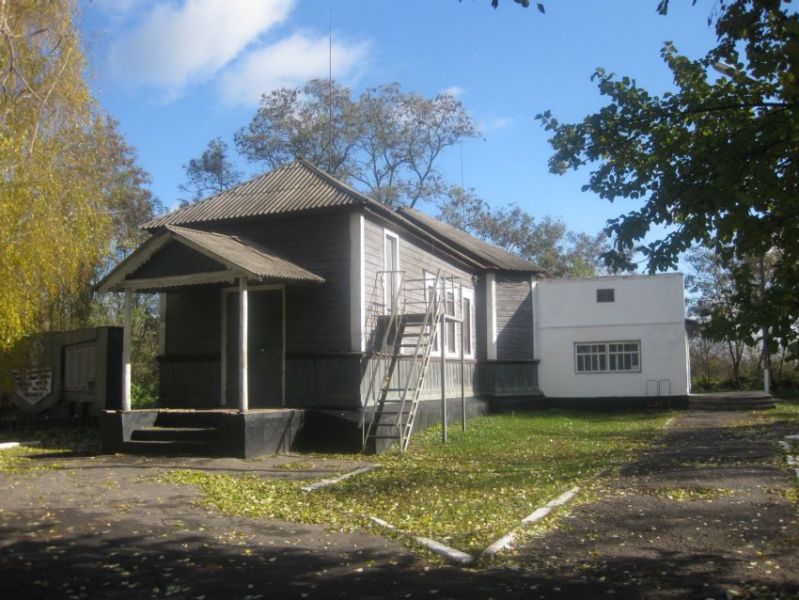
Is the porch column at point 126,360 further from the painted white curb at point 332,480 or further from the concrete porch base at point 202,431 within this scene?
the painted white curb at point 332,480

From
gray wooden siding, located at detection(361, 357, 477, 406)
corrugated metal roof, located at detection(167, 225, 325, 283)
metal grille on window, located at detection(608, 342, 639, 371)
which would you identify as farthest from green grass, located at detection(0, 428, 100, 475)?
metal grille on window, located at detection(608, 342, 639, 371)

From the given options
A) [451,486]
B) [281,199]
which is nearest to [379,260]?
[281,199]

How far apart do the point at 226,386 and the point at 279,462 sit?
367 centimetres

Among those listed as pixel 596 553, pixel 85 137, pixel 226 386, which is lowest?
pixel 596 553

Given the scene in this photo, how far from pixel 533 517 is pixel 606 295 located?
18.8 m

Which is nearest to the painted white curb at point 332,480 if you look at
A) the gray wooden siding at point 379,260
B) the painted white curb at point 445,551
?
the painted white curb at point 445,551

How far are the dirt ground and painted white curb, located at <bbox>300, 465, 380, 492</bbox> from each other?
1.55 m

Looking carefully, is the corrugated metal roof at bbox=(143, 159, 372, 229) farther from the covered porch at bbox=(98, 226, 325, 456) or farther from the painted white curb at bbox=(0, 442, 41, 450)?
the painted white curb at bbox=(0, 442, 41, 450)

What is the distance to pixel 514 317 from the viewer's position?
2509cm

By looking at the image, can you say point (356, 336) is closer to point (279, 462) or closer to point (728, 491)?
point (279, 462)

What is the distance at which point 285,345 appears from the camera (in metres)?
15.6

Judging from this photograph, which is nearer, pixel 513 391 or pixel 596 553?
pixel 596 553

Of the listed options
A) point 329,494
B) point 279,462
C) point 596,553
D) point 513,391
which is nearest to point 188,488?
point 329,494

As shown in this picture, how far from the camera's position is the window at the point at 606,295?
85.4ft
